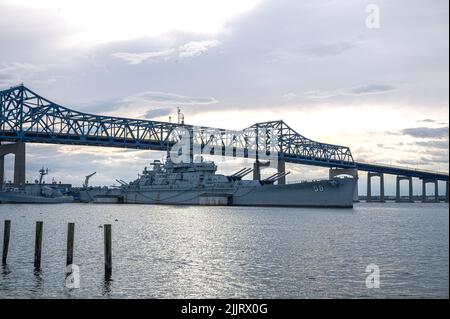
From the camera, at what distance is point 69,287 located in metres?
22.1

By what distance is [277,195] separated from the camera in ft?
305

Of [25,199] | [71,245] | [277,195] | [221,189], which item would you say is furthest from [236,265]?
[25,199]

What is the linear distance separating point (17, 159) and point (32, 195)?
15.0 m

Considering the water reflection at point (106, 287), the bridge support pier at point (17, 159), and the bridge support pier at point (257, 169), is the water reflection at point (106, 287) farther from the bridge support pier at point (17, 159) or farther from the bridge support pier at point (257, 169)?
the bridge support pier at point (257, 169)

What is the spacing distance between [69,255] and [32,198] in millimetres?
99731

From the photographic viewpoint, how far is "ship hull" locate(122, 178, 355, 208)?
88875 mm

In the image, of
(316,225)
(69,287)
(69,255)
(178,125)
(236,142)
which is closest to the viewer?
(69,287)

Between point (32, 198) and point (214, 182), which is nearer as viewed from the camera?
point (214, 182)

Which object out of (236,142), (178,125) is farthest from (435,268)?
(236,142)

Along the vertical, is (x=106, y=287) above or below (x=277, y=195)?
below

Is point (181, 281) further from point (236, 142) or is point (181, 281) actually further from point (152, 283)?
point (236, 142)

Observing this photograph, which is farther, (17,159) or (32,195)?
(32,195)

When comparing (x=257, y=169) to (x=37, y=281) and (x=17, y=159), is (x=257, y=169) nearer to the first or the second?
(x=17, y=159)

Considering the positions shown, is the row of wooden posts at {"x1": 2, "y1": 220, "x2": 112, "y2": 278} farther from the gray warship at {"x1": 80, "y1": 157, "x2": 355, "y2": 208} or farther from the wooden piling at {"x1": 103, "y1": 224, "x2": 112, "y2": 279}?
the gray warship at {"x1": 80, "y1": 157, "x2": 355, "y2": 208}
